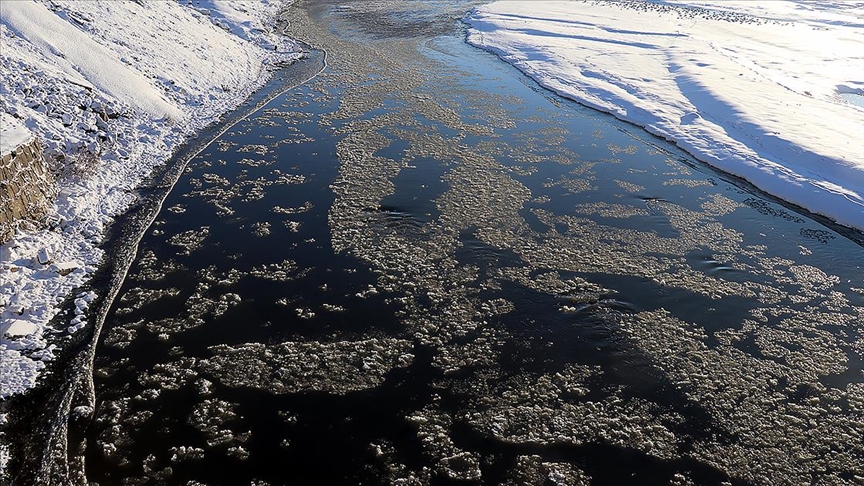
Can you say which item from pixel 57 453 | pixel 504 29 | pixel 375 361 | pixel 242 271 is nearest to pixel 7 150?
pixel 242 271

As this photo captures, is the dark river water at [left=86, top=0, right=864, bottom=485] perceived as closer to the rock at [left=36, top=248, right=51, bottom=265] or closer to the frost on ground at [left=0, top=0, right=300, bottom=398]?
the frost on ground at [left=0, top=0, right=300, bottom=398]

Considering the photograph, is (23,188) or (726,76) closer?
(23,188)

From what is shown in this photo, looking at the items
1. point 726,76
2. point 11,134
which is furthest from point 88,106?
point 726,76

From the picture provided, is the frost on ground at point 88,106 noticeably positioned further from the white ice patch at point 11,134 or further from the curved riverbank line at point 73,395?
the curved riverbank line at point 73,395

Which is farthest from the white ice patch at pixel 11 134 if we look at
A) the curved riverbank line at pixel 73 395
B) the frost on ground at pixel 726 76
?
the frost on ground at pixel 726 76

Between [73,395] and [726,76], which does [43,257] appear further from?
[726,76]

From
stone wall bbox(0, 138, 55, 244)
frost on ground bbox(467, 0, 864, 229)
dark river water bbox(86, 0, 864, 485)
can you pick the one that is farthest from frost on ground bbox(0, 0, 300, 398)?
frost on ground bbox(467, 0, 864, 229)

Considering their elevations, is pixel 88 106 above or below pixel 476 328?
above
